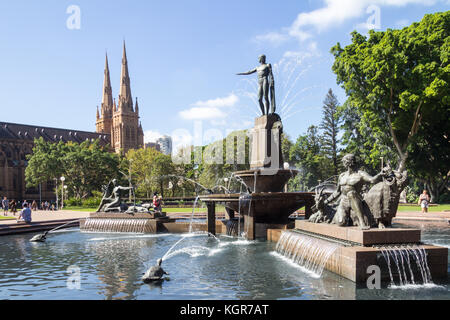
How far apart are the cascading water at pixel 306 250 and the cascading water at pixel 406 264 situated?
46.0 inches

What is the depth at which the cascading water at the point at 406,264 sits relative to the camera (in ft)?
25.0

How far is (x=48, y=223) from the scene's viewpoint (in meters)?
20.4

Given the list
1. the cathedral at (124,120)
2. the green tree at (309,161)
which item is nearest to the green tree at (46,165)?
the green tree at (309,161)

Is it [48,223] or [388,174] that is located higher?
[388,174]

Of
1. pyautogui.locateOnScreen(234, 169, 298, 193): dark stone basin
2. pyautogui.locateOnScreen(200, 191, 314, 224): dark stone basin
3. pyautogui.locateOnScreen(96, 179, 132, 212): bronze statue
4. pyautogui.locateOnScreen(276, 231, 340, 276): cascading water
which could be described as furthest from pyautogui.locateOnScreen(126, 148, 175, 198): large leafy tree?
pyautogui.locateOnScreen(276, 231, 340, 276): cascading water

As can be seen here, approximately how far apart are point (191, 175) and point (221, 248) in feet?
180

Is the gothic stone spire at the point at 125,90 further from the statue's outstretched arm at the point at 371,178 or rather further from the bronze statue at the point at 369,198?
the statue's outstretched arm at the point at 371,178

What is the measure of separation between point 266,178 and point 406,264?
8.82 m

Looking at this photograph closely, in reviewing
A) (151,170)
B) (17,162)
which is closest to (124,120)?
(17,162)

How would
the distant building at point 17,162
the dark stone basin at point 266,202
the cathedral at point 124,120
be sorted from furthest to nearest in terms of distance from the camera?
the cathedral at point 124,120 < the distant building at point 17,162 < the dark stone basin at point 266,202

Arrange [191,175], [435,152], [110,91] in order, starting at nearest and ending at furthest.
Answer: [435,152] < [191,175] < [110,91]

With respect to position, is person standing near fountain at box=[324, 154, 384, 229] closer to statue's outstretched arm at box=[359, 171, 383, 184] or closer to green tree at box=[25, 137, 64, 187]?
statue's outstretched arm at box=[359, 171, 383, 184]
